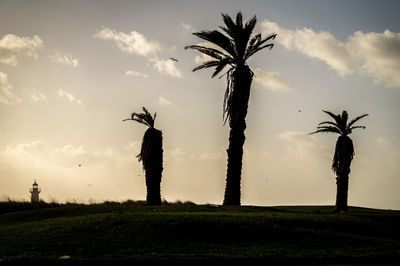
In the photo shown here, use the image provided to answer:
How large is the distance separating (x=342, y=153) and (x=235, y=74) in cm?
1246

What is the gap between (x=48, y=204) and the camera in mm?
39719

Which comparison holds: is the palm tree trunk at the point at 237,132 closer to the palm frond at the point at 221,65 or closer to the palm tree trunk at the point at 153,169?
the palm frond at the point at 221,65

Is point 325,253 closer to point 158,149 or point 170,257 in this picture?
point 170,257

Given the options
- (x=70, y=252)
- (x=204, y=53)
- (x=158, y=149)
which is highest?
(x=204, y=53)

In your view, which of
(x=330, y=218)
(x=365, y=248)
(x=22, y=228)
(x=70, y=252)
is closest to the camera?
(x=70, y=252)

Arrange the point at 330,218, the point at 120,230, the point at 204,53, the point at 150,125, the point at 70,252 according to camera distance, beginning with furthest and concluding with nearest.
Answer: the point at 150,125
the point at 204,53
the point at 330,218
the point at 120,230
the point at 70,252

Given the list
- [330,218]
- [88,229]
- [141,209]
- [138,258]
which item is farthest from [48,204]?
[138,258]

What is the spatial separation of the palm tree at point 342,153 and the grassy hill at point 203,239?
1669 cm

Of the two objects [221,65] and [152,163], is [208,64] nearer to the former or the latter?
[221,65]

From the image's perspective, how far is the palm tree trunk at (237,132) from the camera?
1452 inches

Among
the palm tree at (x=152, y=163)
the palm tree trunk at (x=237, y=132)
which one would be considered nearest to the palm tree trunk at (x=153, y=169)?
the palm tree at (x=152, y=163)

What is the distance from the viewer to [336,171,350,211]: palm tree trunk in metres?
43.3

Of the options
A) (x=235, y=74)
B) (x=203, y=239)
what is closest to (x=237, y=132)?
(x=235, y=74)

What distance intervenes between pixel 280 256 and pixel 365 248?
14.9 feet
